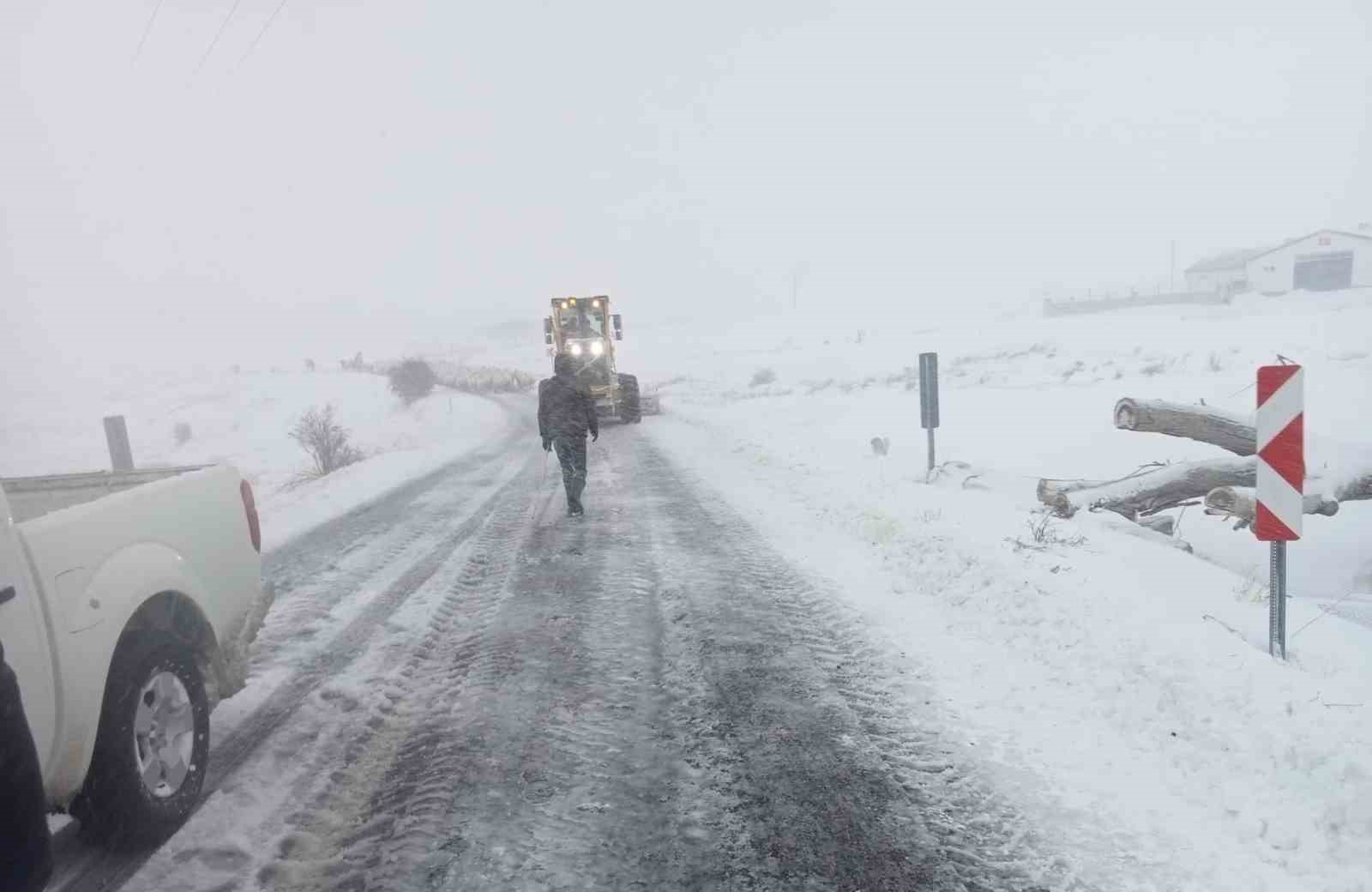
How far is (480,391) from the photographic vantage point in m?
41.4

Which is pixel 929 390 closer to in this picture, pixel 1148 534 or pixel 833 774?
pixel 1148 534

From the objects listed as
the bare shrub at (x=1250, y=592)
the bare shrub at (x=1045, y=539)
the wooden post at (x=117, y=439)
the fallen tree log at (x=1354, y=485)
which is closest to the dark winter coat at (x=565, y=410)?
the bare shrub at (x=1045, y=539)

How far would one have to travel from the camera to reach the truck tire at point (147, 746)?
2838mm

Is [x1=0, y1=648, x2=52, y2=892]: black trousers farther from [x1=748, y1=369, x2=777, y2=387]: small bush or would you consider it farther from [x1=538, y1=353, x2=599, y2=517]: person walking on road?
[x1=748, y1=369, x2=777, y2=387]: small bush

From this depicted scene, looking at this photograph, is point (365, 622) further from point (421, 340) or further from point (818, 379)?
point (421, 340)

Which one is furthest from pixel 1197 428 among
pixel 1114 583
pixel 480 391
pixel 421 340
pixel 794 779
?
pixel 421 340

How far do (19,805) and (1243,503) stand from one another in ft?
28.5

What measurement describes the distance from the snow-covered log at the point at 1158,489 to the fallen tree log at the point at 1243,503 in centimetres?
30

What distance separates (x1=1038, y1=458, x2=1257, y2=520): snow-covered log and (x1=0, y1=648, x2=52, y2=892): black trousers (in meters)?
8.23

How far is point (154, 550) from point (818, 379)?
94.8 feet

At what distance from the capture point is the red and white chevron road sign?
4398mm

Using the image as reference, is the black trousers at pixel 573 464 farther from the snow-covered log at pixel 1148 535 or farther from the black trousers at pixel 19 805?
the black trousers at pixel 19 805

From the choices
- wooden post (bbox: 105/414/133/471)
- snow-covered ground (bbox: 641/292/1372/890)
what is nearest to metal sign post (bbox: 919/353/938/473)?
snow-covered ground (bbox: 641/292/1372/890)

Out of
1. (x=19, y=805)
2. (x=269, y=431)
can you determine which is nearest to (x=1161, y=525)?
(x=19, y=805)
